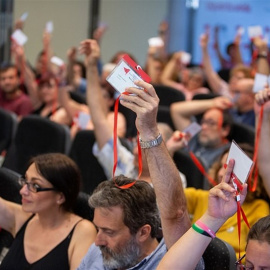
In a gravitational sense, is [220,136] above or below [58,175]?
below

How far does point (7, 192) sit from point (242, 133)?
6.26 feet

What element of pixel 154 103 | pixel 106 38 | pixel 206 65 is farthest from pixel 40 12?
pixel 154 103

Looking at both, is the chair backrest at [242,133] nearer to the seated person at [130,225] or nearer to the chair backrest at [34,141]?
the chair backrest at [34,141]

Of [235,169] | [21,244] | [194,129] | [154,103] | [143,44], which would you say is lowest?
[143,44]

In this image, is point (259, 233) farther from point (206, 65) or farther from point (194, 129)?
point (206, 65)

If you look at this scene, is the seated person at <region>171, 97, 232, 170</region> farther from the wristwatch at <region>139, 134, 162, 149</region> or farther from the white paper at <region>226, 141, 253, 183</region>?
the white paper at <region>226, 141, 253, 183</region>

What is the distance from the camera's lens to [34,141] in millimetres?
4809

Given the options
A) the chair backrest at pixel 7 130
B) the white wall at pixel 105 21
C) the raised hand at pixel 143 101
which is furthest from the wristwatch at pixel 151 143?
the white wall at pixel 105 21

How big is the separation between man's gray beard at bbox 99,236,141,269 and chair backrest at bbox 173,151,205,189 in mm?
1403

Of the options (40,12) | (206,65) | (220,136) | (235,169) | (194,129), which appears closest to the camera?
(235,169)

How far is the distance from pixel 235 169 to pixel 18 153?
9.70 feet

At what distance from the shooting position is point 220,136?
4945mm

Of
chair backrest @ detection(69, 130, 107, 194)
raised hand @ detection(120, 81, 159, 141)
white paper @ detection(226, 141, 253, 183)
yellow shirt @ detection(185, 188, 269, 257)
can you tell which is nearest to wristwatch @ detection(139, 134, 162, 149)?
raised hand @ detection(120, 81, 159, 141)

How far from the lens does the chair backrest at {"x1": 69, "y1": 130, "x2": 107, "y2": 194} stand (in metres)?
4.48
